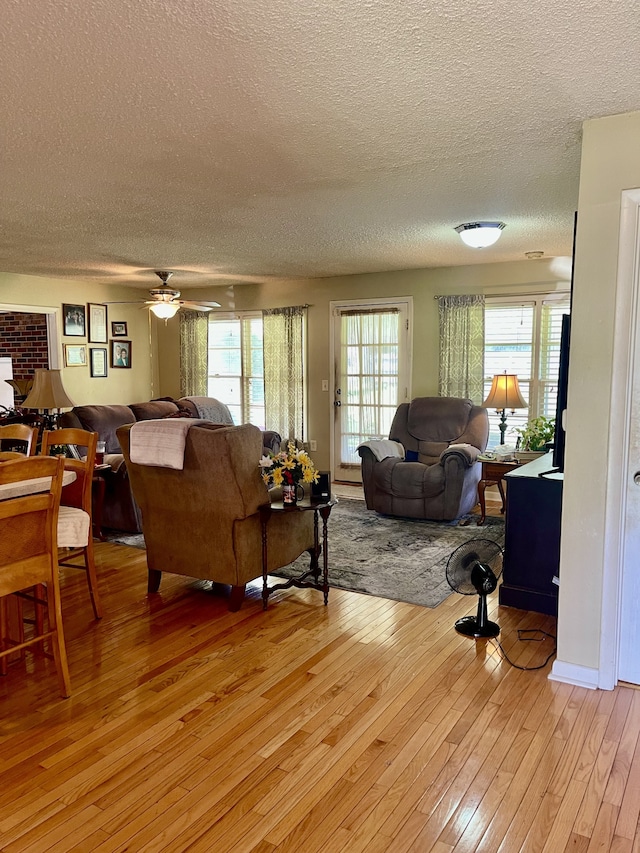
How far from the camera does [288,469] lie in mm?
3477

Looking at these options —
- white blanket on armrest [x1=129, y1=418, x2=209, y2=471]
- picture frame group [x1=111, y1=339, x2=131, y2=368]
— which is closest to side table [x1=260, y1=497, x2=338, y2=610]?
white blanket on armrest [x1=129, y1=418, x2=209, y2=471]

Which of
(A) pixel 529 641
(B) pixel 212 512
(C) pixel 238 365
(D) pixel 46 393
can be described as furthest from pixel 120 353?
(A) pixel 529 641

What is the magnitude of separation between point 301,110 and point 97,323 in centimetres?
582

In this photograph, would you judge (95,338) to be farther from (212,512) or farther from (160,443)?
(212,512)

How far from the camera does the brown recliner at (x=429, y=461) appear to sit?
211 inches

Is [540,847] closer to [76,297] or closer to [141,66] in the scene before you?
[141,66]

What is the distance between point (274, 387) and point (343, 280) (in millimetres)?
1537

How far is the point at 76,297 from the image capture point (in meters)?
7.26

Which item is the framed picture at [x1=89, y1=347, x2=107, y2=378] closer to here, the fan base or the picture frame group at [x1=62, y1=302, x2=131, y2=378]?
the picture frame group at [x1=62, y1=302, x2=131, y2=378]

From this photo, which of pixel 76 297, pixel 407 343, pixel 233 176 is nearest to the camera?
pixel 233 176

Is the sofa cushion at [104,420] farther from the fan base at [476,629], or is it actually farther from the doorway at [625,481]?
the doorway at [625,481]

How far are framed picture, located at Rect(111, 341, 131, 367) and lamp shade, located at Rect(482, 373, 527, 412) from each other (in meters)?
4.71

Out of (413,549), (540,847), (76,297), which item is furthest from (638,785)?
(76,297)

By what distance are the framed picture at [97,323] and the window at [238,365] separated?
130 centimetres
